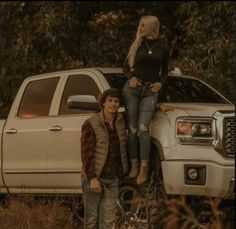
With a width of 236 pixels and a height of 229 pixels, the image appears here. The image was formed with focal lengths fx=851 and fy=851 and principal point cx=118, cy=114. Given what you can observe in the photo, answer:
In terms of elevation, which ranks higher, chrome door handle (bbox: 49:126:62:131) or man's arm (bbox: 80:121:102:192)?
man's arm (bbox: 80:121:102:192)

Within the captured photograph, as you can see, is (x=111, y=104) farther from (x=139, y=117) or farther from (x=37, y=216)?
(x=37, y=216)

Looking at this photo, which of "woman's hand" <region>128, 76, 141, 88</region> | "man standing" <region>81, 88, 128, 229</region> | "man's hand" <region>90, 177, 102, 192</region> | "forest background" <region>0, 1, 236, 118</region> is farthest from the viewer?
"forest background" <region>0, 1, 236, 118</region>

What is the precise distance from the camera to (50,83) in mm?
10078

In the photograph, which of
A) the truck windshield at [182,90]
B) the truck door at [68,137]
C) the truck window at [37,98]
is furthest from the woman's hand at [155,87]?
the truck window at [37,98]

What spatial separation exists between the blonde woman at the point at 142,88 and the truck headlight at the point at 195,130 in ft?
1.01

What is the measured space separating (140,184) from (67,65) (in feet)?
21.2

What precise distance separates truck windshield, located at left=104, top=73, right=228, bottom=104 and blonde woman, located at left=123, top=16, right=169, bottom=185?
0.56 metres

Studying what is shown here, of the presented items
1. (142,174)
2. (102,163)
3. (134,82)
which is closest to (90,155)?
(102,163)

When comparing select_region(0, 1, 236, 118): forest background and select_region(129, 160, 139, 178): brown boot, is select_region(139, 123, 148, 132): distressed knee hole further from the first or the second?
select_region(0, 1, 236, 118): forest background

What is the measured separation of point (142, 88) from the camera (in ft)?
27.4

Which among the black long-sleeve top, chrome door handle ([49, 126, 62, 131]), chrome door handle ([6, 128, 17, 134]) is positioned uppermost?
the black long-sleeve top

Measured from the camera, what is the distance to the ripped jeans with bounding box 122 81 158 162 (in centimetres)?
809

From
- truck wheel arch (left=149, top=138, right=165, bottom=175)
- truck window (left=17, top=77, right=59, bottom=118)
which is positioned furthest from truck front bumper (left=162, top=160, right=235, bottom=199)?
truck window (left=17, top=77, right=59, bottom=118)

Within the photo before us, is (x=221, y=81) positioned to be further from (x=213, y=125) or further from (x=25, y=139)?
(x=213, y=125)
